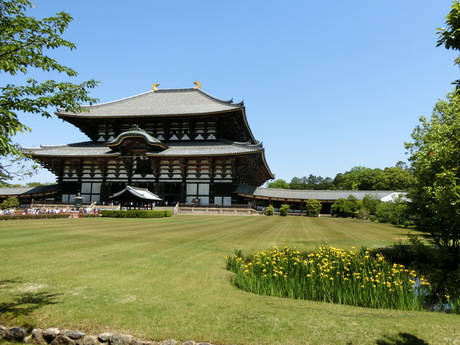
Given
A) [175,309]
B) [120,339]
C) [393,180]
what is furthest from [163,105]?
[393,180]

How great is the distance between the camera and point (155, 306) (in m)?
5.90

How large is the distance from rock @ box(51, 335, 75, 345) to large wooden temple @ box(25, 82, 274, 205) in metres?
32.4

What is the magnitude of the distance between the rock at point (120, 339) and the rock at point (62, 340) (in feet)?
2.30

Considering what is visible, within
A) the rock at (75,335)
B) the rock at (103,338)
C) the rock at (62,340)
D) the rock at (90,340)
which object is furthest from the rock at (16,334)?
the rock at (103,338)

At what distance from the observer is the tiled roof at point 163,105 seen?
147ft

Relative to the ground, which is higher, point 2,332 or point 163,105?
point 163,105

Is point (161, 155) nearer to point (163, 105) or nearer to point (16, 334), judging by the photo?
point (163, 105)

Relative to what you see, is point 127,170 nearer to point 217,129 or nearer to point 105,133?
point 105,133

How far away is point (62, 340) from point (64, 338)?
0.05 m

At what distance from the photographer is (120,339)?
4852 mm

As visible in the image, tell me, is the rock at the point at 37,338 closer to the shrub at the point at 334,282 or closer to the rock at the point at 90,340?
the rock at the point at 90,340

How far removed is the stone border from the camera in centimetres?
481

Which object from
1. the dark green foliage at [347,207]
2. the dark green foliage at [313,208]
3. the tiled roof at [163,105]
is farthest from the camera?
the dark green foliage at [347,207]

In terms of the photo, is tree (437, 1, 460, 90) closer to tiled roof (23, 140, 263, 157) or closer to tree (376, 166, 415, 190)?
tiled roof (23, 140, 263, 157)
